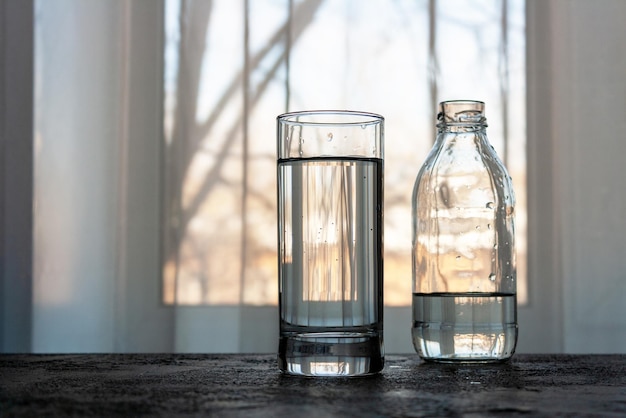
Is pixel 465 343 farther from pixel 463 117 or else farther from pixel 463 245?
pixel 463 117

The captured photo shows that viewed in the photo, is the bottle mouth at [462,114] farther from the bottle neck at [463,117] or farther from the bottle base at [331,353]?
the bottle base at [331,353]

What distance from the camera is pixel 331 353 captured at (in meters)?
0.67

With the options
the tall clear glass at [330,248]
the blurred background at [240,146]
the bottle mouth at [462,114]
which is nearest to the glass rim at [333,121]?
the tall clear glass at [330,248]

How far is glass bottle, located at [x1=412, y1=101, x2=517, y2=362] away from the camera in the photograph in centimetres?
84

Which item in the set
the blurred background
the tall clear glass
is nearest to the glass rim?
the tall clear glass

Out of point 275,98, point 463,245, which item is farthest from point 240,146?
point 463,245

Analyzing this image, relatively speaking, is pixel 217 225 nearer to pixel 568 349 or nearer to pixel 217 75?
pixel 217 75

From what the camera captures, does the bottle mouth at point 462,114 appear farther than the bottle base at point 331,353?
Yes

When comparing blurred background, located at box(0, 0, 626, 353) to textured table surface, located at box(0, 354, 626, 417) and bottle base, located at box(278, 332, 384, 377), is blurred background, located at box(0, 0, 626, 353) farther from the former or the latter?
bottle base, located at box(278, 332, 384, 377)

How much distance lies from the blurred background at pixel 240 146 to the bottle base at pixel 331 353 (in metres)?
1.12

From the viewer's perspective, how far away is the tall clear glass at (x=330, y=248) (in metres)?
0.67

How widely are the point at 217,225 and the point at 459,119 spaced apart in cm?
105

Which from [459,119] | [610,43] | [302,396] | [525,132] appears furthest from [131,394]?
[610,43]

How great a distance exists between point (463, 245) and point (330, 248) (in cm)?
26
